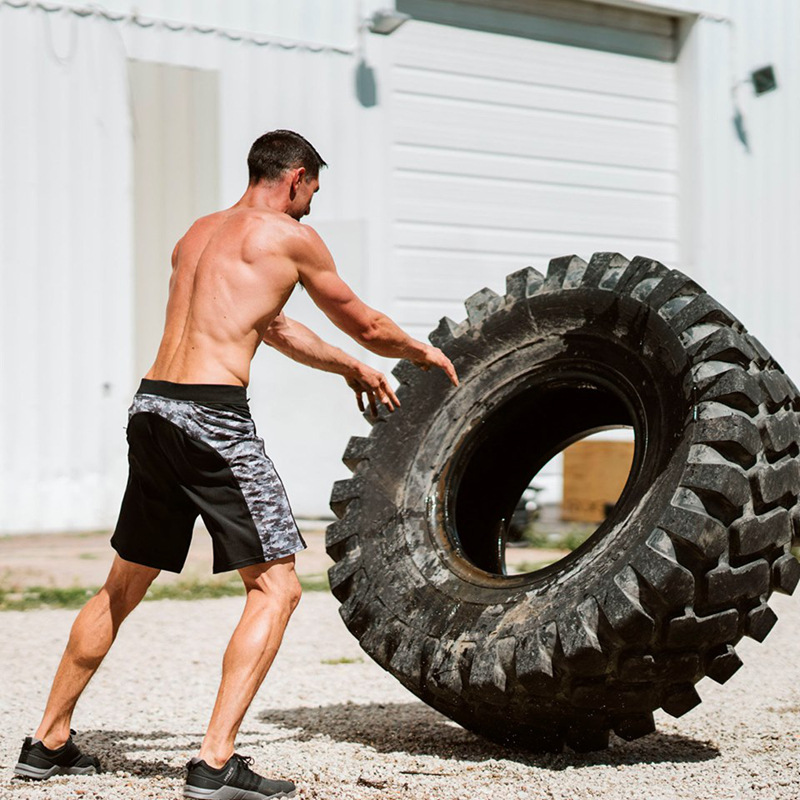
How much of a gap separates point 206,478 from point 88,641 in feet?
2.03

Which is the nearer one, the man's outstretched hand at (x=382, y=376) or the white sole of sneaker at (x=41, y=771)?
the white sole of sneaker at (x=41, y=771)

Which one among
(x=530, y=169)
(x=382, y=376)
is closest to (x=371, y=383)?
(x=382, y=376)

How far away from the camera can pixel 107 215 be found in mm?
10445

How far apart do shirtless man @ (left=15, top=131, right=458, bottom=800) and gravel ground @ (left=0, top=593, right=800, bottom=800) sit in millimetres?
307

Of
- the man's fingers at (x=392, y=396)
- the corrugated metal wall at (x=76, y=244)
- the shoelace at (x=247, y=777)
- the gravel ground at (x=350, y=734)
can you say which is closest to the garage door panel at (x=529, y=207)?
the corrugated metal wall at (x=76, y=244)

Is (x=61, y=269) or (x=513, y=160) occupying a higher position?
(x=513, y=160)

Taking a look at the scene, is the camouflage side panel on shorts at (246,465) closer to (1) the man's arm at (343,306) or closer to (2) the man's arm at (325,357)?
(1) the man's arm at (343,306)

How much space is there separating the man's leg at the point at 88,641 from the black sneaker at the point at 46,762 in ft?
0.07

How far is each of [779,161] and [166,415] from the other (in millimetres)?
11179

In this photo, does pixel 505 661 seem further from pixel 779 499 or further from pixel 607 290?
pixel 607 290

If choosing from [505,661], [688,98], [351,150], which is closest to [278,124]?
[351,150]

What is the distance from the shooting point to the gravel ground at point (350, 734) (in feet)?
10.8

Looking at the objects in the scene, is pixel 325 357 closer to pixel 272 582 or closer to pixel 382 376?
pixel 382 376

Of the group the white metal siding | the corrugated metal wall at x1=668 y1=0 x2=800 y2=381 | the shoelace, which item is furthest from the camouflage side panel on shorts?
→ the corrugated metal wall at x1=668 y1=0 x2=800 y2=381
